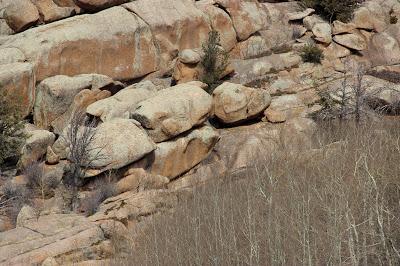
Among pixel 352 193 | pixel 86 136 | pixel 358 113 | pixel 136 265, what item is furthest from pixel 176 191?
pixel 358 113

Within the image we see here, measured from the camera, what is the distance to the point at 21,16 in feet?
77.6

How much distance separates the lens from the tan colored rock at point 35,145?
17.2 meters

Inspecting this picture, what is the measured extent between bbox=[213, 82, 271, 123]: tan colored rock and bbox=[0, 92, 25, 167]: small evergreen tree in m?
7.38

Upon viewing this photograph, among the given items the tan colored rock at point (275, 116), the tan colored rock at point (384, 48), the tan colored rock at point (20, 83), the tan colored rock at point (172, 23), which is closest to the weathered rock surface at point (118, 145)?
the tan colored rock at point (20, 83)

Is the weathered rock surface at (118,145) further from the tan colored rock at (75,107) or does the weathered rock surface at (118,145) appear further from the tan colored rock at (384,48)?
the tan colored rock at (384,48)

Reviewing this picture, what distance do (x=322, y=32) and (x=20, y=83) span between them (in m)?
14.4

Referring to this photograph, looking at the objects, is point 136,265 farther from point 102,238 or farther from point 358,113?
point 358,113

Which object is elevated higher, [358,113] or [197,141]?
[358,113]

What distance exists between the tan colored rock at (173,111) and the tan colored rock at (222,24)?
6.78 metres

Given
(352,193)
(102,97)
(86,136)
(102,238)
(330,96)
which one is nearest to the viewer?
(352,193)

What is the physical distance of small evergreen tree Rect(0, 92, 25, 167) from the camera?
638 inches

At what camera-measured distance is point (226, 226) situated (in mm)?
6086

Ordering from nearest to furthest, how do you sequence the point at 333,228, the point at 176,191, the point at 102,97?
1. the point at 333,228
2. the point at 176,191
3. the point at 102,97

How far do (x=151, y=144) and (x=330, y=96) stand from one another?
723cm
